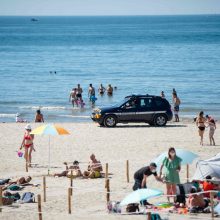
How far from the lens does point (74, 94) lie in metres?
47.9

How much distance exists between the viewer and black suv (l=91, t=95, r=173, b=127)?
34.4m

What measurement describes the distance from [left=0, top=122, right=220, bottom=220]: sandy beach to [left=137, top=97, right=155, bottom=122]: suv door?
1.35ft

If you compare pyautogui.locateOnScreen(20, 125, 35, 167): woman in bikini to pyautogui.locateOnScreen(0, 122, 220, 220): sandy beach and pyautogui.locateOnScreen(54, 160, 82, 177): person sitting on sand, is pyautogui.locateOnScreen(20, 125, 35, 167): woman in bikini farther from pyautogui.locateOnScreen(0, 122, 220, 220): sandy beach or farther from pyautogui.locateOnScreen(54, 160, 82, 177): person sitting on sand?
pyautogui.locateOnScreen(54, 160, 82, 177): person sitting on sand

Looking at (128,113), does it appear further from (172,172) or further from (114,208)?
(114,208)

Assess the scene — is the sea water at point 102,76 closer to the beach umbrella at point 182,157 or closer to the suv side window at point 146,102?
the suv side window at point 146,102

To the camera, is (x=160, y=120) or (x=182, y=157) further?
(x=160, y=120)

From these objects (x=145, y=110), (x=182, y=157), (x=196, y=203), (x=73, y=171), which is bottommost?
(x=196, y=203)

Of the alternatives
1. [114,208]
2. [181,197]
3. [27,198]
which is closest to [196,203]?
[181,197]

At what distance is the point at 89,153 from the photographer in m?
27.4

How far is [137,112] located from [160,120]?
115cm

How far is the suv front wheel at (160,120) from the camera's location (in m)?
34.8

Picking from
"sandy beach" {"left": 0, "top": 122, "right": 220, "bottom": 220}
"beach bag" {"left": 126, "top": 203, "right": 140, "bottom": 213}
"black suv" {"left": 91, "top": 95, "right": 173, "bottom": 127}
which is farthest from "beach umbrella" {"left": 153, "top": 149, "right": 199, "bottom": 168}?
"black suv" {"left": 91, "top": 95, "right": 173, "bottom": 127}

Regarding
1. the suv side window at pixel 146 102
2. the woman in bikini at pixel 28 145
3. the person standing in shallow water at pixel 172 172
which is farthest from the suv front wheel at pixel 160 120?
the person standing in shallow water at pixel 172 172

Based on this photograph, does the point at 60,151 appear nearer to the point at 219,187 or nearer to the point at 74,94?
the point at 219,187
